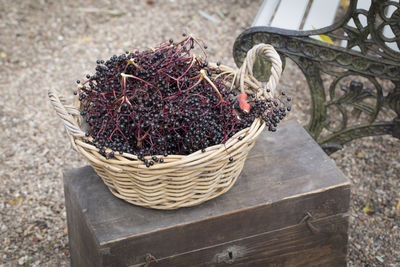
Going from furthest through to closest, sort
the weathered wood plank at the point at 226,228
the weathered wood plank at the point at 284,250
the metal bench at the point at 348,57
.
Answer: the metal bench at the point at 348,57 → the weathered wood plank at the point at 284,250 → the weathered wood plank at the point at 226,228

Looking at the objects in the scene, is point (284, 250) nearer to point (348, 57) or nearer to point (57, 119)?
point (348, 57)

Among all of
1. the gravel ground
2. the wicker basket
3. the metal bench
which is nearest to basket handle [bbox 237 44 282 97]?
the wicker basket

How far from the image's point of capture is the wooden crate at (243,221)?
1524 millimetres

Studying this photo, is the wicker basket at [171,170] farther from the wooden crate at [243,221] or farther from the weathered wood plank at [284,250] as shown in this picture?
the weathered wood plank at [284,250]

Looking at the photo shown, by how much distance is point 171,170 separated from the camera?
4.31 feet

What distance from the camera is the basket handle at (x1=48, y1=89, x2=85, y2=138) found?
1.37 m

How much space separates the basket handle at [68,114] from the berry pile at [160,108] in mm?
46

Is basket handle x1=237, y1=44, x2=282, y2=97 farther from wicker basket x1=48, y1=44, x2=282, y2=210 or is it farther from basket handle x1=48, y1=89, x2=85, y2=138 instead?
basket handle x1=48, y1=89, x2=85, y2=138

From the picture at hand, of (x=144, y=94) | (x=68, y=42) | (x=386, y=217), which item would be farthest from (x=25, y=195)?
(x=386, y=217)

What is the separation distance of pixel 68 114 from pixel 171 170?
38 centimetres

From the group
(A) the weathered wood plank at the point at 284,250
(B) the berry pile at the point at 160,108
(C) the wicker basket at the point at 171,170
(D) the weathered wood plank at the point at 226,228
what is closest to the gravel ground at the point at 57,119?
(A) the weathered wood plank at the point at 284,250

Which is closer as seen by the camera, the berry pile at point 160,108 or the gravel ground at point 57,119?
the berry pile at point 160,108

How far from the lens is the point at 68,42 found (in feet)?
11.3

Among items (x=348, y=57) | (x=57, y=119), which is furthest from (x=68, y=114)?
(x=57, y=119)
